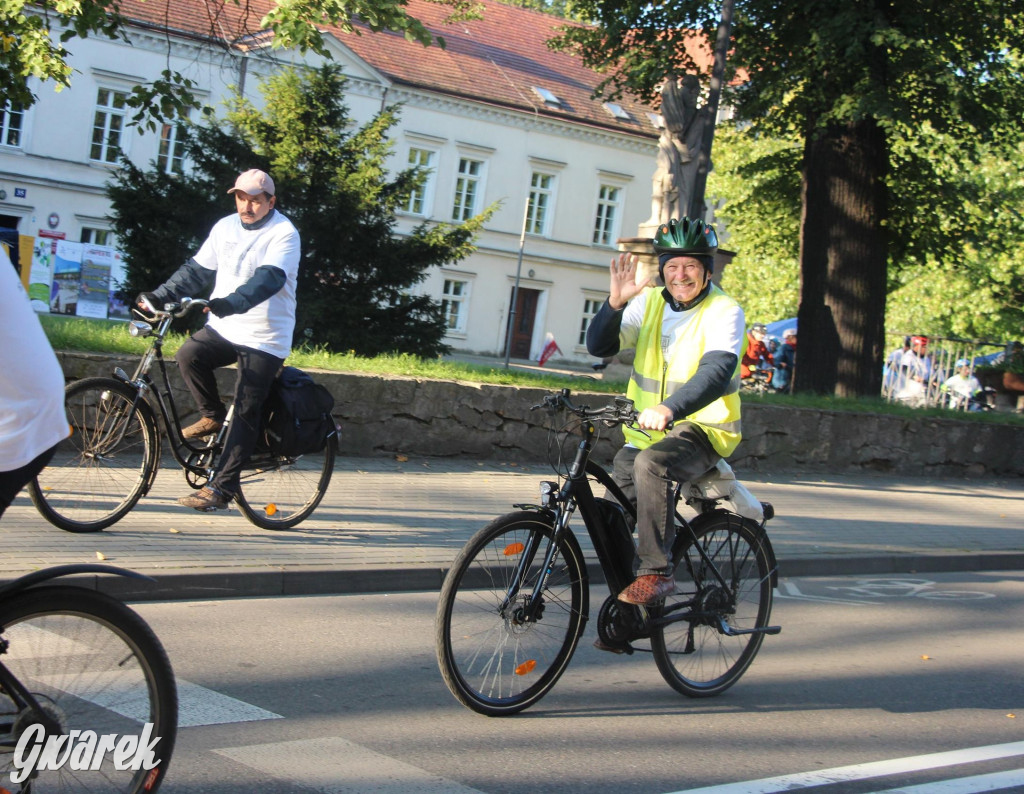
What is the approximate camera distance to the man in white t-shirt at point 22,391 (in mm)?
2783

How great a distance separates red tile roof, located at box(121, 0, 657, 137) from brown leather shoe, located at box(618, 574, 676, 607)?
1552 inches

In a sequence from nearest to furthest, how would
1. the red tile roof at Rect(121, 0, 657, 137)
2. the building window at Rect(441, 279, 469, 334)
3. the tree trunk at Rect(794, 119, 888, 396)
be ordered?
the tree trunk at Rect(794, 119, 888, 396) < the red tile roof at Rect(121, 0, 657, 137) < the building window at Rect(441, 279, 469, 334)

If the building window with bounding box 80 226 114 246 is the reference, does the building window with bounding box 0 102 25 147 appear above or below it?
above

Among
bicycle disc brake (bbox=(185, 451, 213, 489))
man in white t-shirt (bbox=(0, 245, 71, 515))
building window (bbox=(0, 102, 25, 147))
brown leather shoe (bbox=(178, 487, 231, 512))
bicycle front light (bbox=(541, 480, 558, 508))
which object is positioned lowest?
brown leather shoe (bbox=(178, 487, 231, 512))

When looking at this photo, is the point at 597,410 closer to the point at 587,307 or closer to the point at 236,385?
the point at 236,385

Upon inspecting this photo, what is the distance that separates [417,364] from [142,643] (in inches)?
346

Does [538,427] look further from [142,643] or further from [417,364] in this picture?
[142,643]

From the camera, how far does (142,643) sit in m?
3.04

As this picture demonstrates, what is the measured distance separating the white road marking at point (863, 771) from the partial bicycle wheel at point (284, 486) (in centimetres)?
384

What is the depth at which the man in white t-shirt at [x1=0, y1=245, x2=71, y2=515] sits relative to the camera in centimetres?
278

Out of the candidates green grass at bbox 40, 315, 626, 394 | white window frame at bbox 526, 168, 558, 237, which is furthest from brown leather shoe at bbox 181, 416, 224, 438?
white window frame at bbox 526, 168, 558, 237

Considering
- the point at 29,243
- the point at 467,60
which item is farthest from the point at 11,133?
the point at 467,60

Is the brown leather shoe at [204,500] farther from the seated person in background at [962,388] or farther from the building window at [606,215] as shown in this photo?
the building window at [606,215]

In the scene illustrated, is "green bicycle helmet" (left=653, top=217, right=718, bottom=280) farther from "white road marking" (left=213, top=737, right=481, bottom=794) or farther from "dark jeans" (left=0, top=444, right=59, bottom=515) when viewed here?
"dark jeans" (left=0, top=444, right=59, bottom=515)
